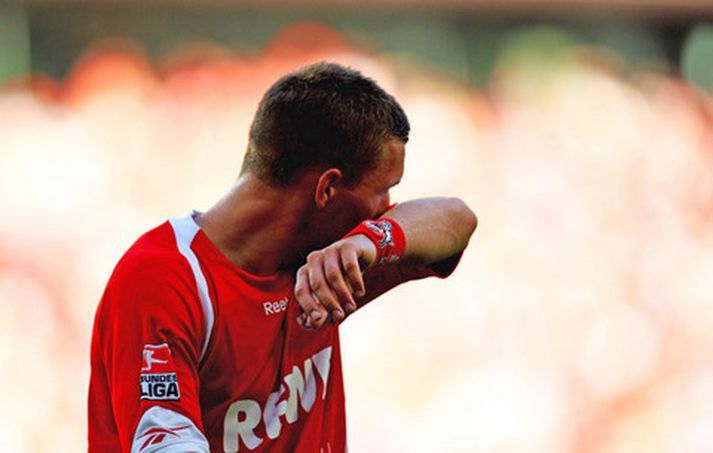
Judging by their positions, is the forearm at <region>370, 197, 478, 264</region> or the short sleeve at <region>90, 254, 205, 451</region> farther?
the forearm at <region>370, 197, 478, 264</region>

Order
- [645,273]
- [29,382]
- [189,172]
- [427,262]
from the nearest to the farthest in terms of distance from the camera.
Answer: [427,262] → [29,382] → [189,172] → [645,273]

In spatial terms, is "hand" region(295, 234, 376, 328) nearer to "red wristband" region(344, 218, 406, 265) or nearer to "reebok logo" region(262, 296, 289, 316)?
"red wristband" region(344, 218, 406, 265)

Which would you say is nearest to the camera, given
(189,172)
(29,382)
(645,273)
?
(29,382)

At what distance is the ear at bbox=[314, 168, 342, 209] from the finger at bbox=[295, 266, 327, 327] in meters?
0.53

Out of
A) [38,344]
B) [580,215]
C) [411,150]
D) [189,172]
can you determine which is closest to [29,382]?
[38,344]

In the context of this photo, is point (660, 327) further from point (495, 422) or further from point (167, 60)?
point (167, 60)

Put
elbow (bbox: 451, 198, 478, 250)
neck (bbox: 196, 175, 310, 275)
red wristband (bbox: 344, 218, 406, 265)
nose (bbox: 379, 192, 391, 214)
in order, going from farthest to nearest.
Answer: elbow (bbox: 451, 198, 478, 250) < nose (bbox: 379, 192, 391, 214) < neck (bbox: 196, 175, 310, 275) < red wristband (bbox: 344, 218, 406, 265)

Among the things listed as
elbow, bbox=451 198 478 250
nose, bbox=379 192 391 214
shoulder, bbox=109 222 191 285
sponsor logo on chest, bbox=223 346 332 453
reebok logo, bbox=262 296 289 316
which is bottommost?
sponsor logo on chest, bbox=223 346 332 453

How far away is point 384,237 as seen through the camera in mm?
2711

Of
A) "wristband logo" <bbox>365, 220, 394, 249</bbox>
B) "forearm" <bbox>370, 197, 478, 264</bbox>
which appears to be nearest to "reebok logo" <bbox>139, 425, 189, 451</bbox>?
"wristband logo" <bbox>365, 220, 394, 249</bbox>

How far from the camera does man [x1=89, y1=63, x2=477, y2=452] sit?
2.55 m

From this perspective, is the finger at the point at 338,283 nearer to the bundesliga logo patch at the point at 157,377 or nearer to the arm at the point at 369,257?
the arm at the point at 369,257

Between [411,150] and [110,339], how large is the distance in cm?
545

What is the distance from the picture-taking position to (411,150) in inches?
309
